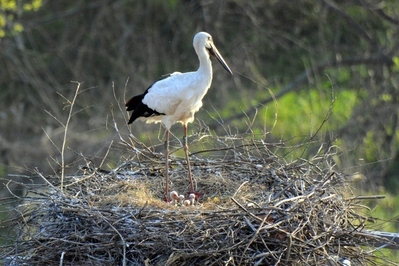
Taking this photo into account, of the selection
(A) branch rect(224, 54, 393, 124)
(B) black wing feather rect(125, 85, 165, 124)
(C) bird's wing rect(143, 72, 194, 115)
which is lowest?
(A) branch rect(224, 54, 393, 124)

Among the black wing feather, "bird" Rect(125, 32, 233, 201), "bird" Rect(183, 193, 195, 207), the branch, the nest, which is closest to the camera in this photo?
the nest

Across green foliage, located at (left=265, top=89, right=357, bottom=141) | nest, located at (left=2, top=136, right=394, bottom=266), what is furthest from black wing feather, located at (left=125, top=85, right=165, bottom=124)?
green foliage, located at (left=265, top=89, right=357, bottom=141)

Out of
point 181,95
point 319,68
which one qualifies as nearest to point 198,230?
point 181,95

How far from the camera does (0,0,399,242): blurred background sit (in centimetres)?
1148

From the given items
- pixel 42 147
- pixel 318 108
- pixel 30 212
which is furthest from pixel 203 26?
pixel 30 212

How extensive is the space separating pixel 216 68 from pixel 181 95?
6462 mm

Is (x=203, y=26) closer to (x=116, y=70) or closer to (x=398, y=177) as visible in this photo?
(x=116, y=70)

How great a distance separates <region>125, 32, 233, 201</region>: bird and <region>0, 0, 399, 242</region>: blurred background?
3.59 metres

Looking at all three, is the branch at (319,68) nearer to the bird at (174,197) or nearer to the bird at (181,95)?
the bird at (181,95)

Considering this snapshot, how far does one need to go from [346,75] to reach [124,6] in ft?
15.3

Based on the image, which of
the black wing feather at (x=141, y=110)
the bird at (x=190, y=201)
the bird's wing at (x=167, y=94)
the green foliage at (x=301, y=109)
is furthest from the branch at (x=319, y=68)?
the bird at (x=190, y=201)

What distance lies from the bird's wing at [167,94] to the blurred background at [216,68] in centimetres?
373

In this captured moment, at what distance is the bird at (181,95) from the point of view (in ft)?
23.1

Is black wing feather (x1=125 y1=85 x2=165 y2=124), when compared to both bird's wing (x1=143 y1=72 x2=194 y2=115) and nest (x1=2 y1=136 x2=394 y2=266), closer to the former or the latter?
bird's wing (x1=143 y1=72 x2=194 y2=115)
